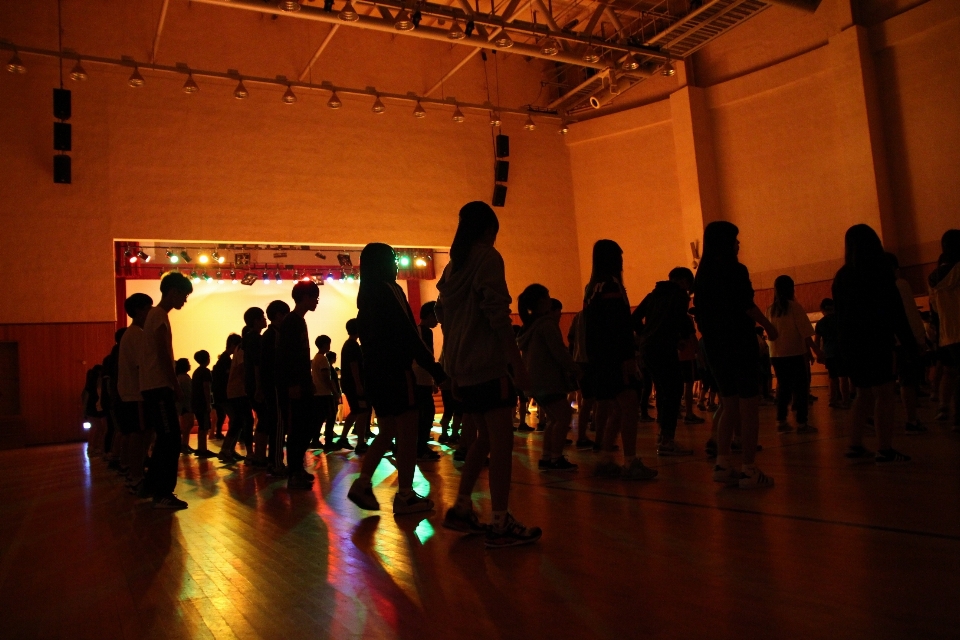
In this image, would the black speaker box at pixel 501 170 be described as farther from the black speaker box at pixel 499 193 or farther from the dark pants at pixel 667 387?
the dark pants at pixel 667 387

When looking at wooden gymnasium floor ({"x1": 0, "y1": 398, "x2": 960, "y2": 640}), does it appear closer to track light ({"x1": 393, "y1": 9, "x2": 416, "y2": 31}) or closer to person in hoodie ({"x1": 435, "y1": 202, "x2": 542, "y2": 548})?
person in hoodie ({"x1": 435, "y1": 202, "x2": 542, "y2": 548})

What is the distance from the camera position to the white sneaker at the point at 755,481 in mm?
3576

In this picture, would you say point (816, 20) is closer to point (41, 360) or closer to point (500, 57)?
point (500, 57)

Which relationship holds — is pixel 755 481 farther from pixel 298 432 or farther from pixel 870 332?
pixel 298 432

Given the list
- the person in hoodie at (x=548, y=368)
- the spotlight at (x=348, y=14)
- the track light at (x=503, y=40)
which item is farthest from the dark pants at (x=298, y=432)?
the track light at (x=503, y=40)

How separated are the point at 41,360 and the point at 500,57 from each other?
1137 centimetres

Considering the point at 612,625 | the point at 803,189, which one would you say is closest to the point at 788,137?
the point at 803,189

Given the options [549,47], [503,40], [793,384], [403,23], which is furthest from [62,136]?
[793,384]

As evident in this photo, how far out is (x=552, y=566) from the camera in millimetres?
2428

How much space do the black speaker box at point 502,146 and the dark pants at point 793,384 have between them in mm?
10724

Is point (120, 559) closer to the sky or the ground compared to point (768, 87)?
closer to the ground

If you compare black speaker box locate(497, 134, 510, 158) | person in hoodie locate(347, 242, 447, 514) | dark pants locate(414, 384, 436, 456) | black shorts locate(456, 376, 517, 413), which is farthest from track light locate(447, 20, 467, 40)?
black shorts locate(456, 376, 517, 413)

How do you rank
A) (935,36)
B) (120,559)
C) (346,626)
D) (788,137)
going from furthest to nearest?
(788,137)
(935,36)
(120,559)
(346,626)

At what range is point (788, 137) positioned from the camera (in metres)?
14.0
